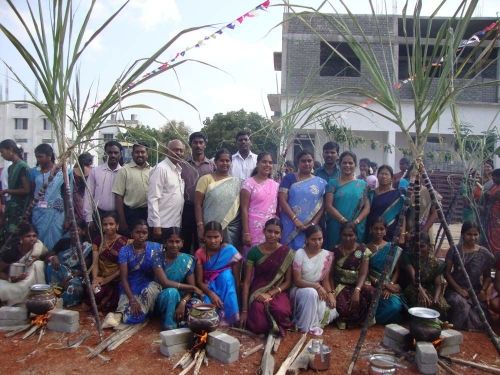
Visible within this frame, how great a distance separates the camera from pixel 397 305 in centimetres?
451

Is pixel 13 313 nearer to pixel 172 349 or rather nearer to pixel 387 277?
pixel 172 349

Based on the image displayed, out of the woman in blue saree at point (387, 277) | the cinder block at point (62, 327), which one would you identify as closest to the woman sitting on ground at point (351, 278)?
the woman in blue saree at point (387, 277)

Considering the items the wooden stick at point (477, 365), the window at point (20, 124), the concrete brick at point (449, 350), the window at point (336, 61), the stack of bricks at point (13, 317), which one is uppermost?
the window at point (20, 124)

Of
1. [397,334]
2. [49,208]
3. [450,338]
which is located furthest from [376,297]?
[49,208]

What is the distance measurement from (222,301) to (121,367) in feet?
4.04

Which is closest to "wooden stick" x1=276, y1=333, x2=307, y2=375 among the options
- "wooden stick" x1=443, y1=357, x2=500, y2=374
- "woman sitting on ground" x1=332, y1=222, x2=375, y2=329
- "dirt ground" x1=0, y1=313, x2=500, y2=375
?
"dirt ground" x1=0, y1=313, x2=500, y2=375

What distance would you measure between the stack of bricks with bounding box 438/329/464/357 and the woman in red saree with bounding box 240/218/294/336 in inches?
52.3

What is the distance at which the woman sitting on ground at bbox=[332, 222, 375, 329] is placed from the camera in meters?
4.46

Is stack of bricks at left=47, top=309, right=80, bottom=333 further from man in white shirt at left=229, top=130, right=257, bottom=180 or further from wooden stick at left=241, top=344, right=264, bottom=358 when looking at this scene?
man in white shirt at left=229, top=130, right=257, bottom=180

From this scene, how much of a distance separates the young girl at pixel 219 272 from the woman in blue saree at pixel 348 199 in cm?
120

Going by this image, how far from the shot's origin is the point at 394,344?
390 cm

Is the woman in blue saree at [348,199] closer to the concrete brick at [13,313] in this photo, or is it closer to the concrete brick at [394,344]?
the concrete brick at [394,344]

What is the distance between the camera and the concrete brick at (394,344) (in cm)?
384

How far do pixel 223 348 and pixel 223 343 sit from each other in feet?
0.14
